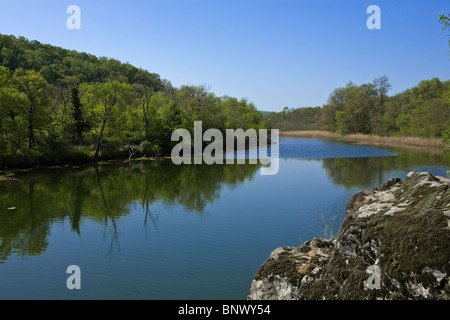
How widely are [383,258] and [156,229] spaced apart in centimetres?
1050

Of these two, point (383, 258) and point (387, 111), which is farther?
point (387, 111)

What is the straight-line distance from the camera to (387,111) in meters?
84.8

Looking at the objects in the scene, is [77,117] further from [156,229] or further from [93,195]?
[156,229]

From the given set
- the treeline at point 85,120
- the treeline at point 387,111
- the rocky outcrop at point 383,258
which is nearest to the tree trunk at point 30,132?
the treeline at point 85,120

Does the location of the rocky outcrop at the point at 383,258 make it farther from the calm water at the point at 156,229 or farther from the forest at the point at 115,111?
the forest at the point at 115,111

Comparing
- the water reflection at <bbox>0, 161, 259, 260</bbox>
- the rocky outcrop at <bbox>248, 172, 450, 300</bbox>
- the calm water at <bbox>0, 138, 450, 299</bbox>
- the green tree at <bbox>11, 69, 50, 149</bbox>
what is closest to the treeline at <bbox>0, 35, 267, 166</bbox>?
the green tree at <bbox>11, 69, 50, 149</bbox>

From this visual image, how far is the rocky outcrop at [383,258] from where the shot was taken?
14.8 feet

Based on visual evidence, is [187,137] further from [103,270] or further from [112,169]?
[103,270]

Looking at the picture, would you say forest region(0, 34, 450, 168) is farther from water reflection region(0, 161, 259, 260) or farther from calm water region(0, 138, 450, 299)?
calm water region(0, 138, 450, 299)

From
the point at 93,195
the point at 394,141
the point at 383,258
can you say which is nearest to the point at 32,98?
the point at 93,195

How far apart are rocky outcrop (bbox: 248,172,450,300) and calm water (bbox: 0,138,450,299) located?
2306 millimetres

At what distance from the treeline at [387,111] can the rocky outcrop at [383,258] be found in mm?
50985
